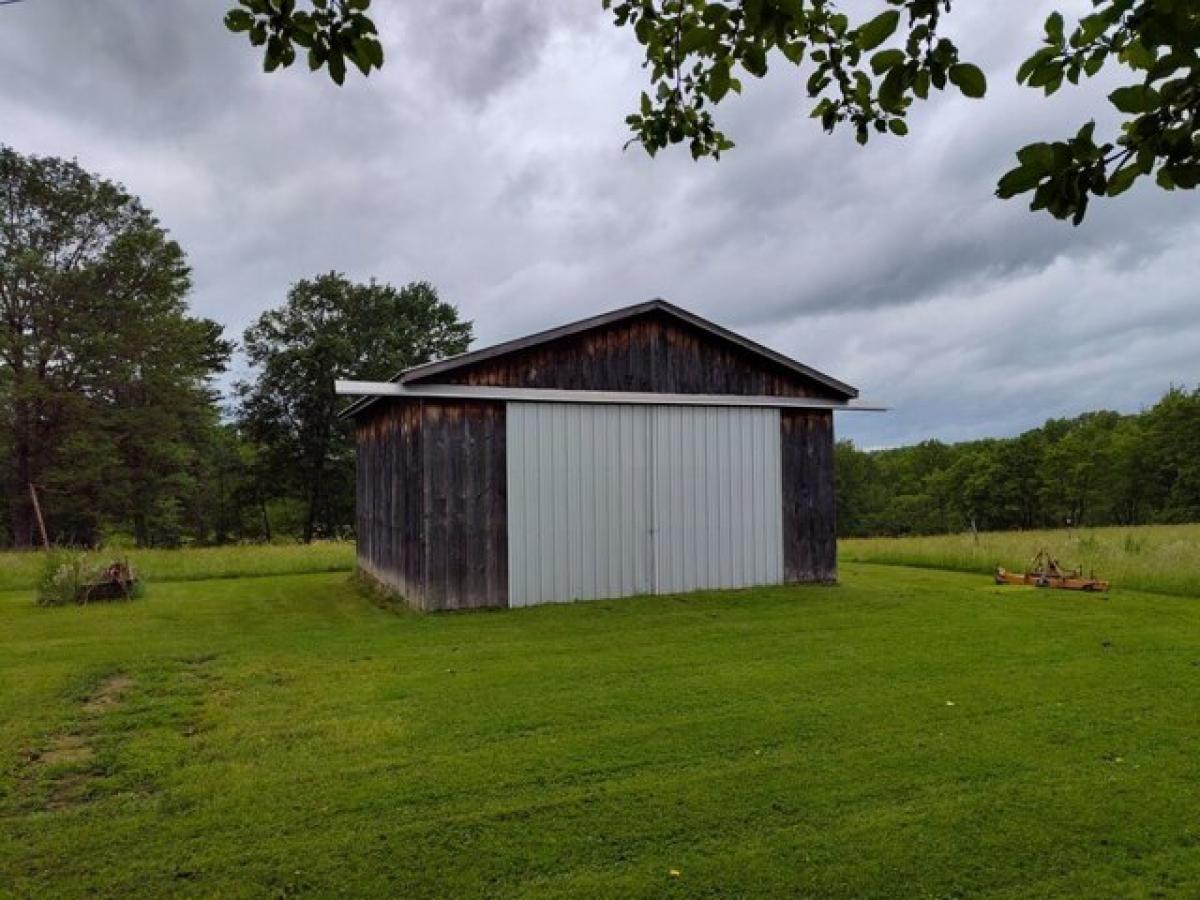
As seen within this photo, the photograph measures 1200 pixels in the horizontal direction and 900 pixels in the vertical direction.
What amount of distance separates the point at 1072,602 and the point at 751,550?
4.14m

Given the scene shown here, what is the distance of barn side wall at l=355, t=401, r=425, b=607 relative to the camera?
32.0 ft

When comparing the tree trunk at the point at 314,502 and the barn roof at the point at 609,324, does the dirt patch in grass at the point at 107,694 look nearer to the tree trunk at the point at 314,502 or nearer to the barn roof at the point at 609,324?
the barn roof at the point at 609,324

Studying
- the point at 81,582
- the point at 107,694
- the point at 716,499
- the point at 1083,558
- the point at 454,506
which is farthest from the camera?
the point at 1083,558

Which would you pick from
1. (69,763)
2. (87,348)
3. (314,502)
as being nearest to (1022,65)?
(69,763)

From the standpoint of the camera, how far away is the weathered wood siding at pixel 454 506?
9492 mm

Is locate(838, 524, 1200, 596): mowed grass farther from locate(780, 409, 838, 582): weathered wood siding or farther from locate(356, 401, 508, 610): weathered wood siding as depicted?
locate(356, 401, 508, 610): weathered wood siding

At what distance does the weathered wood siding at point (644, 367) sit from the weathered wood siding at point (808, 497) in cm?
51

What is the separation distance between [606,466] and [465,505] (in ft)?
6.57

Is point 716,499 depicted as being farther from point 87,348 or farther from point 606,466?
point 87,348

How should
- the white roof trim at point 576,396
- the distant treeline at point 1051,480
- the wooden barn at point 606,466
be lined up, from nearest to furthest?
the white roof trim at point 576,396, the wooden barn at point 606,466, the distant treeline at point 1051,480

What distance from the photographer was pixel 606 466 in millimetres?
10422

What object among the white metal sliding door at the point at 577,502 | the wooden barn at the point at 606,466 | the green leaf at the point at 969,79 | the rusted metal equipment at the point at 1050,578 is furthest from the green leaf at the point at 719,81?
the rusted metal equipment at the point at 1050,578

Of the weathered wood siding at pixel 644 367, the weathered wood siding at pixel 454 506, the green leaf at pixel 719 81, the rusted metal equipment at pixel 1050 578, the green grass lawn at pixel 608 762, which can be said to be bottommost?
the green grass lawn at pixel 608 762

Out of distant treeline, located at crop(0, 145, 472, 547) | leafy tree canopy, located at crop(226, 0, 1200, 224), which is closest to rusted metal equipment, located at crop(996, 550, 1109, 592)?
leafy tree canopy, located at crop(226, 0, 1200, 224)
